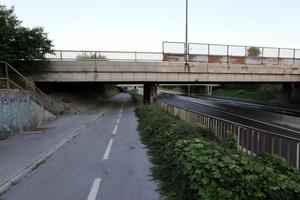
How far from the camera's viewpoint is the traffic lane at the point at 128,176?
5465 mm

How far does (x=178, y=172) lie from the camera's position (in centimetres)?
→ 570

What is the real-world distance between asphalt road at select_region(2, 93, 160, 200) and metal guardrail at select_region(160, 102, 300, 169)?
121 inches

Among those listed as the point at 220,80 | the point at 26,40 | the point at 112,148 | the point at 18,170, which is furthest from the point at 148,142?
the point at 220,80

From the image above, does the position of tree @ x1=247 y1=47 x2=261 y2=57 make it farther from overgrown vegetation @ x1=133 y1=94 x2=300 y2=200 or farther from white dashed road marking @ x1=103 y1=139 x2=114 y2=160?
overgrown vegetation @ x1=133 y1=94 x2=300 y2=200

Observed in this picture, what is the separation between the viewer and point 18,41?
834 inches

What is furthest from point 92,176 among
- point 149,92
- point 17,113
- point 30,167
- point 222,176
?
point 149,92

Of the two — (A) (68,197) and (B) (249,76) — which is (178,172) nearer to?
(A) (68,197)

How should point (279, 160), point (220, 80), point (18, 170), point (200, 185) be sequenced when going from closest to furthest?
point (200, 185) → point (279, 160) → point (18, 170) → point (220, 80)

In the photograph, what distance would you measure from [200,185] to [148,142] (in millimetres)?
6337

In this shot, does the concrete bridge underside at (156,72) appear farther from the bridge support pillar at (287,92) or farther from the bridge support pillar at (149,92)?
the bridge support pillar at (287,92)

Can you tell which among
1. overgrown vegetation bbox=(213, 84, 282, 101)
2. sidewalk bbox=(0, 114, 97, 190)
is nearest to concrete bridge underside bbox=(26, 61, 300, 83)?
sidewalk bbox=(0, 114, 97, 190)

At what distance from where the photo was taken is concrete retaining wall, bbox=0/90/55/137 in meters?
12.7

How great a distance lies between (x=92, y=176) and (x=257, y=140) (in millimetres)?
4819

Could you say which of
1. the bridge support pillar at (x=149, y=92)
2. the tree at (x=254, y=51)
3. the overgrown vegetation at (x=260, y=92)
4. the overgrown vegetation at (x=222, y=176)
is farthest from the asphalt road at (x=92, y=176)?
the overgrown vegetation at (x=260, y=92)
